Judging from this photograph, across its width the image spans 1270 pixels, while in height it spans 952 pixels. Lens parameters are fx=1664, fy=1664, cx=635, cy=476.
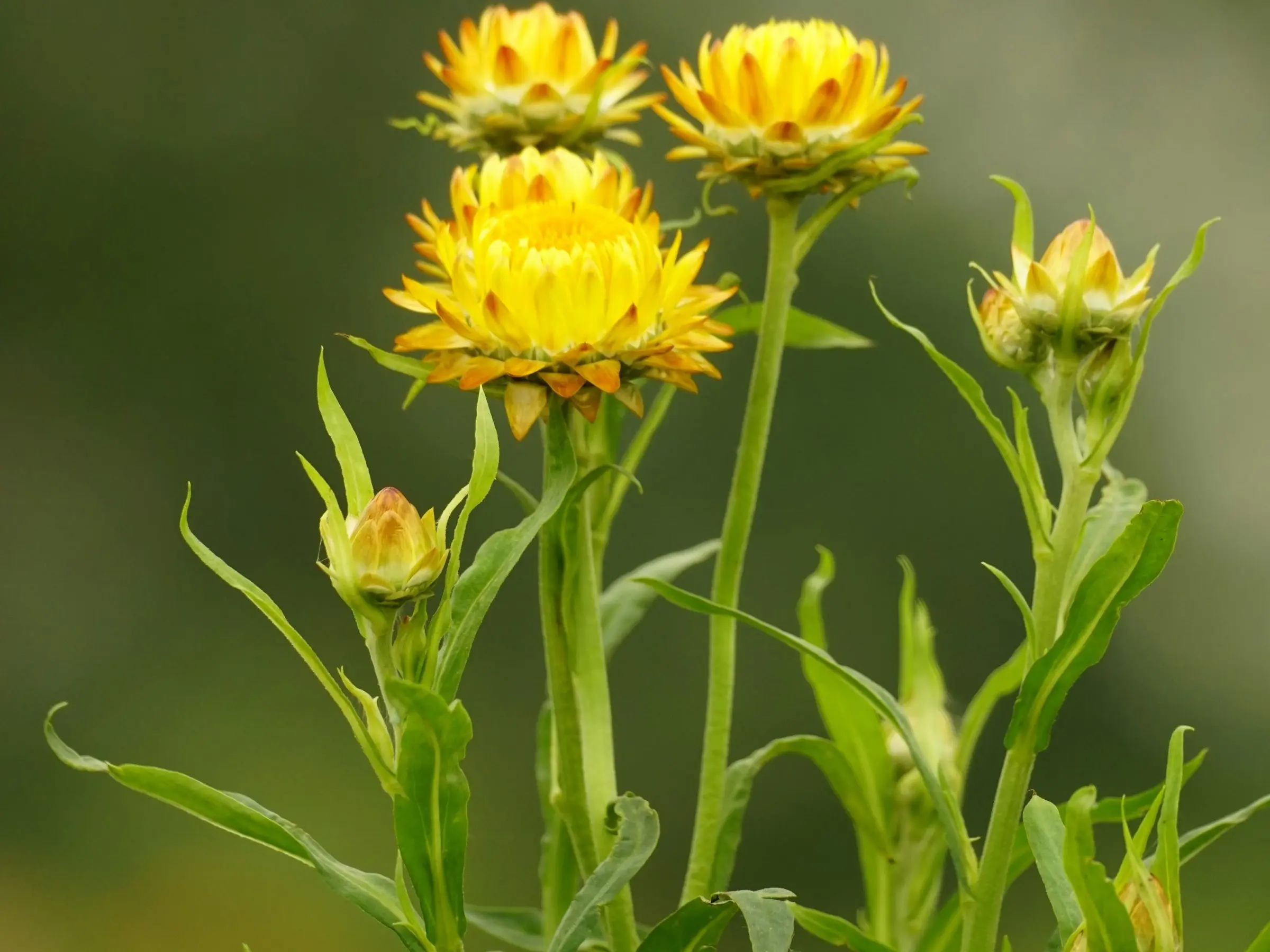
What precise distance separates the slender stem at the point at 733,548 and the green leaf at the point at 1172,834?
0.73 ft

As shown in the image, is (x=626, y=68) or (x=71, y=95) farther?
(x=71, y=95)

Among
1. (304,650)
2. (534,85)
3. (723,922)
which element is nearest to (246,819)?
(304,650)

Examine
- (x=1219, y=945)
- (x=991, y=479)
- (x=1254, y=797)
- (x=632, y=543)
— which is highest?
(x=991, y=479)

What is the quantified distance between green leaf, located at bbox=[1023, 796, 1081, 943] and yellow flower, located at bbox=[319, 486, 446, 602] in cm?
25

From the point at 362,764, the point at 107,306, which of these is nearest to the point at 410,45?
the point at 107,306

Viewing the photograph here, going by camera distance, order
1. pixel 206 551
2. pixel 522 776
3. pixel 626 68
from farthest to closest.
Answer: pixel 522 776, pixel 626 68, pixel 206 551

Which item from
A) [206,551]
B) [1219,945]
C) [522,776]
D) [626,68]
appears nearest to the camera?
[206,551]

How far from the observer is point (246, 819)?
659mm

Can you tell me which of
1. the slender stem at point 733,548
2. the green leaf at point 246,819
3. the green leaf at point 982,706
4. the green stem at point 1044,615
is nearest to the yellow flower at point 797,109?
the slender stem at point 733,548

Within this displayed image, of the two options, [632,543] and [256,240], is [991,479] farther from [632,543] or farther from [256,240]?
[256,240]

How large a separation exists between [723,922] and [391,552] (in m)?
0.21

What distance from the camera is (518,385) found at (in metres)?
0.69

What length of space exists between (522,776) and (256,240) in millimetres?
1114

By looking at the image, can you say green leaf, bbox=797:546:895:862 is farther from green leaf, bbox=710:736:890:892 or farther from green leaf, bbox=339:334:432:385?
green leaf, bbox=339:334:432:385
